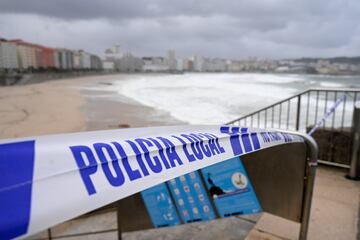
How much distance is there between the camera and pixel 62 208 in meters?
0.83

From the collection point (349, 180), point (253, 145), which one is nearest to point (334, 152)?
point (349, 180)

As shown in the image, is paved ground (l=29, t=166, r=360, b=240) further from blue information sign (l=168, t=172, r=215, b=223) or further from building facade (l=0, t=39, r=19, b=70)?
building facade (l=0, t=39, r=19, b=70)

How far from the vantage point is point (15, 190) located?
763 mm

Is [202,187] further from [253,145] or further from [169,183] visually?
[253,145]

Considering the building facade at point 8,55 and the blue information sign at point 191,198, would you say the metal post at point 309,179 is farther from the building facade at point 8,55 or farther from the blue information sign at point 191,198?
the building facade at point 8,55

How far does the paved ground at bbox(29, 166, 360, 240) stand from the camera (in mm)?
2660

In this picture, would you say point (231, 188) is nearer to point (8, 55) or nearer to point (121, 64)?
point (8, 55)

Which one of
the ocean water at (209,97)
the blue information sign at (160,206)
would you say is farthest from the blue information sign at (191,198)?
the ocean water at (209,97)

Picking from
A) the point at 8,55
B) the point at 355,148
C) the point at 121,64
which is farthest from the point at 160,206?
the point at 121,64

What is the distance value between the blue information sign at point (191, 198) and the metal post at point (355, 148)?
252cm

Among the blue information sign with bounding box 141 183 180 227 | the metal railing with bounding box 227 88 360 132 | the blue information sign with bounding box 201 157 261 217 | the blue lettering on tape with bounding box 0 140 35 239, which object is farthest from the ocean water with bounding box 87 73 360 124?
the blue lettering on tape with bounding box 0 140 35 239

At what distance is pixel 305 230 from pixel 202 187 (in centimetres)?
91

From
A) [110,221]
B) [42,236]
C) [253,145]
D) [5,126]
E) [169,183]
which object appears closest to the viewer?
[253,145]

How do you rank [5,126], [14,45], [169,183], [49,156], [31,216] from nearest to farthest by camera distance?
[31,216] < [49,156] < [169,183] < [5,126] < [14,45]
